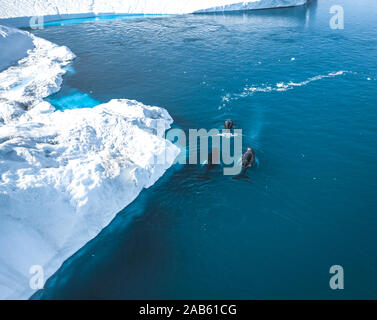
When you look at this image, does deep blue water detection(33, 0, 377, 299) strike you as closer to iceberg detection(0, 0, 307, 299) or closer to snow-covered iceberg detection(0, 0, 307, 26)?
iceberg detection(0, 0, 307, 299)

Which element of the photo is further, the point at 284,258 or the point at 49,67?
the point at 49,67

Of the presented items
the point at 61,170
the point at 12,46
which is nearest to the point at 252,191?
the point at 61,170

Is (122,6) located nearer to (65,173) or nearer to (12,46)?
(12,46)

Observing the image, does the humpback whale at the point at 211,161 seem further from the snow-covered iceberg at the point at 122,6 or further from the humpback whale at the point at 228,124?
the snow-covered iceberg at the point at 122,6

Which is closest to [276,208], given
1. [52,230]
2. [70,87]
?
[52,230]

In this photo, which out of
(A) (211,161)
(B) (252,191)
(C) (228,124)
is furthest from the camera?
(C) (228,124)

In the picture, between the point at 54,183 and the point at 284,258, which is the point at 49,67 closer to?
the point at 54,183
